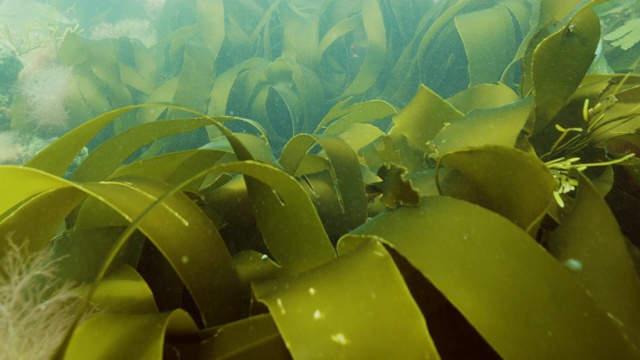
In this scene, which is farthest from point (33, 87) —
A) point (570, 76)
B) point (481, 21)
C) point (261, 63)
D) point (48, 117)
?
point (570, 76)

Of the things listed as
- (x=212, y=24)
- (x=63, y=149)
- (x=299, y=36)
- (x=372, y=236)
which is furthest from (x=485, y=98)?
(x=212, y=24)

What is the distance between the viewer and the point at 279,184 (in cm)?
57

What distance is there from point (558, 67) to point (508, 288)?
547mm

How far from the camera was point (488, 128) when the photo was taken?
72cm

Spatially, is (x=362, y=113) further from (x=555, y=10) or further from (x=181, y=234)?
(x=181, y=234)

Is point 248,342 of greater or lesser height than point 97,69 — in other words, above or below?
below

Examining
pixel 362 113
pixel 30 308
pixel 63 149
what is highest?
pixel 63 149

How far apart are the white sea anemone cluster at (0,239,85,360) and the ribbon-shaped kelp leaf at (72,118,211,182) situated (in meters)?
0.25

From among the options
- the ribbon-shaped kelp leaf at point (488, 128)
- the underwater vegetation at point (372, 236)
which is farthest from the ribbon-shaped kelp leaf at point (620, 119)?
the ribbon-shaped kelp leaf at point (488, 128)

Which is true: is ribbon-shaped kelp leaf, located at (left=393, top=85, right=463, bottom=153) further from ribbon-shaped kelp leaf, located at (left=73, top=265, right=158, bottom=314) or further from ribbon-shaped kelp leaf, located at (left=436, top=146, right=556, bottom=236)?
ribbon-shaped kelp leaf, located at (left=73, top=265, right=158, bottom=314)

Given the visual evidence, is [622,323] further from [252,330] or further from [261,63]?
[261,63]

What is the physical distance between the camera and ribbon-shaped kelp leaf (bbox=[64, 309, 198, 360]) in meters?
0.44

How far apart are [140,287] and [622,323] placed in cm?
59

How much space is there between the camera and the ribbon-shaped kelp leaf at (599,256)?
0.45 metres
